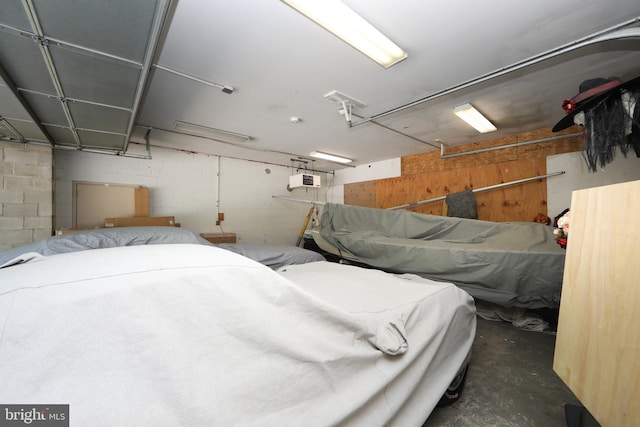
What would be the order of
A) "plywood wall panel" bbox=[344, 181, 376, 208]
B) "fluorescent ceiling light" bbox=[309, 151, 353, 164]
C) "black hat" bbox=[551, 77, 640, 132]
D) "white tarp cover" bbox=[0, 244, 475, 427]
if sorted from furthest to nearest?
"plywood wall panel" bbox=[344, 181, 376, 208]
"fluorescent ceiling light" bbox=[309, 151, 353, 164]
"black hat" bbox=[551, 77, 640, 132]
"white tarp cover" bbox=[0, 244, 475, 427]

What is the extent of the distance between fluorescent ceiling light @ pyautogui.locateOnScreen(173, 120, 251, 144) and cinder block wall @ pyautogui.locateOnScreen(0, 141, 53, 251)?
1.61m

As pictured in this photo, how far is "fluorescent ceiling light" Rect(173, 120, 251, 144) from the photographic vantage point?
128 inches

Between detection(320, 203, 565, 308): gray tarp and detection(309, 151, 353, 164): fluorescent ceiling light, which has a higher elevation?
detection(309, 151, 353, 164): fluorescent ceiling light

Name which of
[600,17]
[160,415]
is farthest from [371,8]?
[160,415]

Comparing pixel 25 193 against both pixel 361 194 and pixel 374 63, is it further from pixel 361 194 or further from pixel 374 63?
pixel 361 194

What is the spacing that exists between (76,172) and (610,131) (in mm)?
5758

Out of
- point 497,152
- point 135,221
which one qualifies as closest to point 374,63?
point 497,152

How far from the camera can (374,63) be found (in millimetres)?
1954

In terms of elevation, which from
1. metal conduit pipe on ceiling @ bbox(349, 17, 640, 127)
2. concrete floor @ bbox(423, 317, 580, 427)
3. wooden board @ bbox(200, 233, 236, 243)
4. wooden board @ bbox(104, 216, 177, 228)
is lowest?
concrete floor @ bbox(423, 317, 580, 427)

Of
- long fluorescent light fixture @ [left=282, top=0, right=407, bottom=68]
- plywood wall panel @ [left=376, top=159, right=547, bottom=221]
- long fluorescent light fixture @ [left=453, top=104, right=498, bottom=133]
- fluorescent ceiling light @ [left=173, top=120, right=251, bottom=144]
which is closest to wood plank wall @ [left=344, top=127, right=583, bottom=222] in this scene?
plywood wall panel @ [left=376, top=159, right=547, bottom=221]

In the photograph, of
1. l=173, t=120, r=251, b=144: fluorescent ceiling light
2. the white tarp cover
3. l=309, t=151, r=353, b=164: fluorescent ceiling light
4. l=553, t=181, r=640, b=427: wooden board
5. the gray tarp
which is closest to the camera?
the white tarp cover

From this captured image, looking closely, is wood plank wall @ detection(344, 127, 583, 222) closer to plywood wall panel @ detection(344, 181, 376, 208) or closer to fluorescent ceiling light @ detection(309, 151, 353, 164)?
plywood wall panel @ detection(344, 181, 376, 208)

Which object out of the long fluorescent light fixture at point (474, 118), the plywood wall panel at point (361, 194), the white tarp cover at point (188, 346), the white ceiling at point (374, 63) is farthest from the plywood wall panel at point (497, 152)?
the white tarp cover at point (188, 346)

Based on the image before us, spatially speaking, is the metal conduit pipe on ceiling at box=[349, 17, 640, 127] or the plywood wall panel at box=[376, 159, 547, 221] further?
the plywood wall panel at box=[376, 159, 547, 221]
